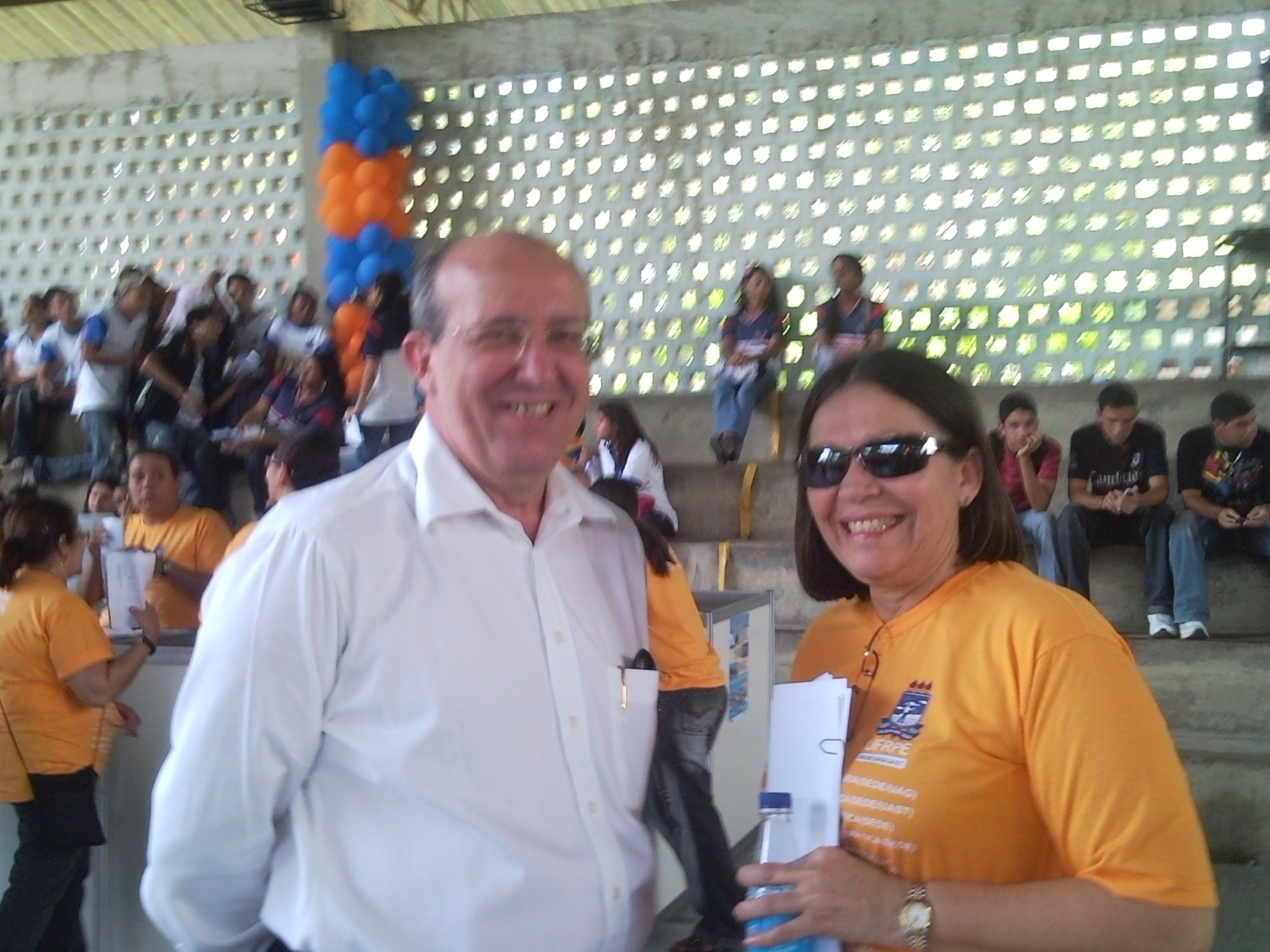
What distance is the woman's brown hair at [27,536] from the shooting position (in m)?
3.06

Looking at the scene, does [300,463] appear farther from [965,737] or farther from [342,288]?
[342,288]

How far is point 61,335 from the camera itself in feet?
25.0

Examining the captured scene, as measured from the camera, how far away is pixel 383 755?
1327 millimetres

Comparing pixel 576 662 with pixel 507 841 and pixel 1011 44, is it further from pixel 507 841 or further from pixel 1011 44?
pixel 1011 44

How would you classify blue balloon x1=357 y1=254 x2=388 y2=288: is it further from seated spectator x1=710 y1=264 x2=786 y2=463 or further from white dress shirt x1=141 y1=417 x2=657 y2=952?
white dress shirt x1=141 y1=417 x2=657 y2=952

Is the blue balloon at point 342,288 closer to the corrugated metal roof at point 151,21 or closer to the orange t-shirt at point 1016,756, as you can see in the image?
the corrugated metal roof at point 151,21

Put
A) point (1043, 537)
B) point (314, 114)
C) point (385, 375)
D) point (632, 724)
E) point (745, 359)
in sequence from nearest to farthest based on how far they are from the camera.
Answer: point (632, 724), point (1043, 537), point (385, 375), point (745, 359), point (314, 114)

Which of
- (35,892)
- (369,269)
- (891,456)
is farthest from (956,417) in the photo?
(369,269)

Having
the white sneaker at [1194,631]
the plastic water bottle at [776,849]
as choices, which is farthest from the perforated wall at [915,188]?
the plastic water bottle at [776,849]

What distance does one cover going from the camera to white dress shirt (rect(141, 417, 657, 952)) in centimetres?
132

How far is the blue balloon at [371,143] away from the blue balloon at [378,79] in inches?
14.1

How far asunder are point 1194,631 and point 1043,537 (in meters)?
0.75

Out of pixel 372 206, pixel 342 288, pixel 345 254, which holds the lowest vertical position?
pixel 342 288

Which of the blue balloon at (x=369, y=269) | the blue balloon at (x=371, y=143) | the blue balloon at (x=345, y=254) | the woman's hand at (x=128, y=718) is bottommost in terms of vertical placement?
the woman's hand at (x=128, y=718)
